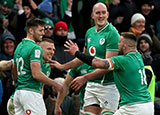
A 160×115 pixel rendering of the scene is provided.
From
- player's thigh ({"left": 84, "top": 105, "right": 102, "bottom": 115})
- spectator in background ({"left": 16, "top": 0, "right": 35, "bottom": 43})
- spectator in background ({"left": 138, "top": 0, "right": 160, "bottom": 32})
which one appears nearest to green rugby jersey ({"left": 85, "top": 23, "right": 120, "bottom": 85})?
player's thigh ({"left": 84, "top": 105, "right": 102, "bottom": 115})

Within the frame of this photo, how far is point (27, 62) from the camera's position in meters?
7.10

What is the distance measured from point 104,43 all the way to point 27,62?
140cm

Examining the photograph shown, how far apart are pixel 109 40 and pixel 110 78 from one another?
0.70 m

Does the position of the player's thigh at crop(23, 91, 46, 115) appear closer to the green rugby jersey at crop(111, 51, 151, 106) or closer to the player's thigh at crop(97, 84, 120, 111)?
the player's thigh at crop(97, 84, 120, 111)

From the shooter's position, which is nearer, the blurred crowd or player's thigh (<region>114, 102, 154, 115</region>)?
player's thigh (<region>114, 102, 154, 115</region>)

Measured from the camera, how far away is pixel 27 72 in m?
7.14

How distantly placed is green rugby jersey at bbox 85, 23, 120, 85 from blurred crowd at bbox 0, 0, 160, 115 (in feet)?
4.37

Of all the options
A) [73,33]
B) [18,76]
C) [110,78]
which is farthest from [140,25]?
[18,76]

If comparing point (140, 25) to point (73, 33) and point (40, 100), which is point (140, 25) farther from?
point (40, 100)

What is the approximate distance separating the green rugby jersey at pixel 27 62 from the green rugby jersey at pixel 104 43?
0.98m

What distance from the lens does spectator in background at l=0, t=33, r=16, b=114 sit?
9.12 metres

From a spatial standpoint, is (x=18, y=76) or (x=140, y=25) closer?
(x=18, y=76)

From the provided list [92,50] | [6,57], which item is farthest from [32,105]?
[6,57]

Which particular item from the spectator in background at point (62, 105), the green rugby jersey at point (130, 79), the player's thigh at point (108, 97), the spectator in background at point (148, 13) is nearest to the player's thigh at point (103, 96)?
the player's thigh at point (108, 97)
